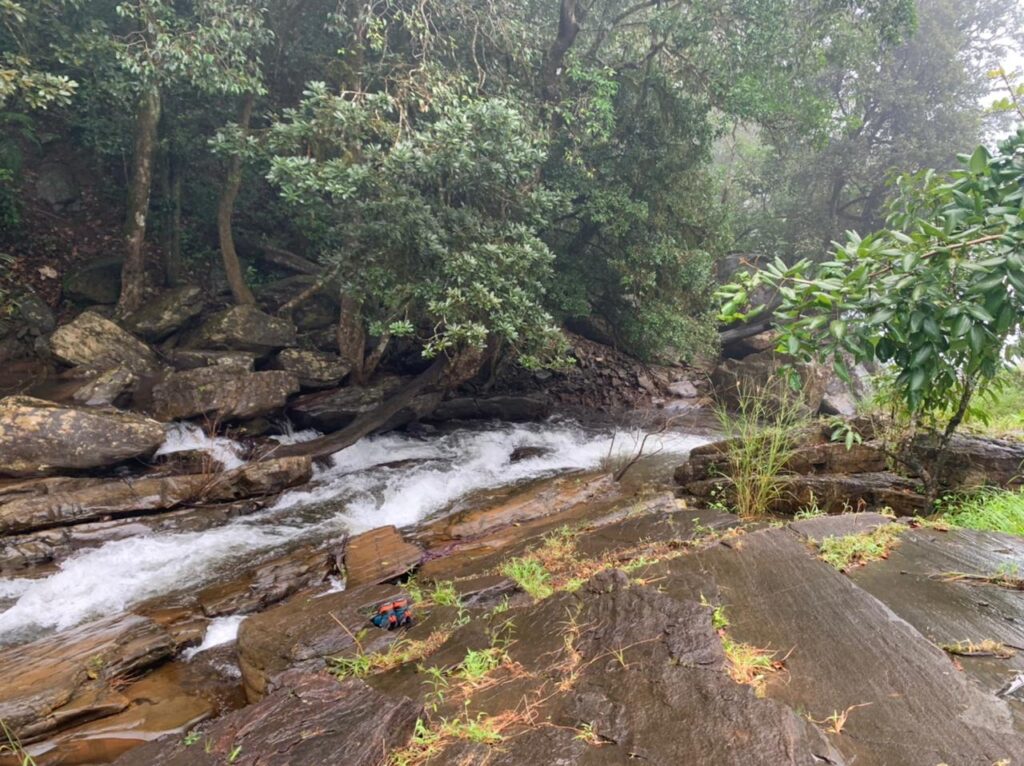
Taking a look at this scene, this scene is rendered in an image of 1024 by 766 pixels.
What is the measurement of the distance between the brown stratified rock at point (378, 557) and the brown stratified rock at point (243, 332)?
4734mm

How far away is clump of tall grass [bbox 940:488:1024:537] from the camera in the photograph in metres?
4.02

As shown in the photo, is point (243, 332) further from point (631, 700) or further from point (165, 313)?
point (631, 700)

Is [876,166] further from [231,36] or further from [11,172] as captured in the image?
[11,172]

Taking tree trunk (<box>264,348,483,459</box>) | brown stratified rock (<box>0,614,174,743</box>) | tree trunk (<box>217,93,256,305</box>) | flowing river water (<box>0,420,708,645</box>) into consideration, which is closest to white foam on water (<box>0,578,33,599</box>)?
flowing river water (<box>0,420,708,645</box>)

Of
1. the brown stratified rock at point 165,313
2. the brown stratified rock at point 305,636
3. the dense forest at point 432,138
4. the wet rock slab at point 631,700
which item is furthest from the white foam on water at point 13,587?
the brown stratified rock at point 165,313

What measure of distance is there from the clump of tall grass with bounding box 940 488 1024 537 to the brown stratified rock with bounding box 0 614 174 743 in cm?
630

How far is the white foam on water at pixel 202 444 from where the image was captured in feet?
25.7

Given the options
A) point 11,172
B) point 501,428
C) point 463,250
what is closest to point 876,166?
point 501,428

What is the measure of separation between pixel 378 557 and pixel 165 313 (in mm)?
6738

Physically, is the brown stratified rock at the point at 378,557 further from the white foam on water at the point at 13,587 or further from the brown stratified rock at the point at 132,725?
the white foam on water at the point at 13,587

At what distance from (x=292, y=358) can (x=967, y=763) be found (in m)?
9.53

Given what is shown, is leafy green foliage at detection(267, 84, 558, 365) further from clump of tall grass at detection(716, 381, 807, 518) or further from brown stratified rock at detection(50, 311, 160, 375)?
brown stratified rock at detection(50, 311, 160, 375)

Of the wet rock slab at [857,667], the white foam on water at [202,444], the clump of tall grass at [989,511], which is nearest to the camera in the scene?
the wet rock slab at [857,667]

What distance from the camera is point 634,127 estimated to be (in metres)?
10.6
